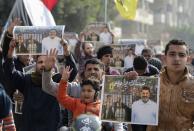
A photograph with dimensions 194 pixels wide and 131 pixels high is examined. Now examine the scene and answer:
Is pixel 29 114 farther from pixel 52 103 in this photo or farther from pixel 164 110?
pixel 164 110

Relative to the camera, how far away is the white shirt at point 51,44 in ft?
21.3

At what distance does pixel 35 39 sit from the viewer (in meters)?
6.69

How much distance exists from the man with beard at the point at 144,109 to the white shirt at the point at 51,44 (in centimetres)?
174

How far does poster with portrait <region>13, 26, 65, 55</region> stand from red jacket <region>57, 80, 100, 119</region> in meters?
0.99

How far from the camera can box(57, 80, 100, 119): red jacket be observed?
5.59 metres

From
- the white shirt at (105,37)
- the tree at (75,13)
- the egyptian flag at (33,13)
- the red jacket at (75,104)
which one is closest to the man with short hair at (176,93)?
the red jacket at (75,104)

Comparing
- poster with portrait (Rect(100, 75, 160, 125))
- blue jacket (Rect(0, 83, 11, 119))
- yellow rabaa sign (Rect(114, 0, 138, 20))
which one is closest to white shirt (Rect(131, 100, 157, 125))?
poster with portrait (Rect(100, 75, 160, 125))

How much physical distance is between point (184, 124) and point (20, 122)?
2.60m

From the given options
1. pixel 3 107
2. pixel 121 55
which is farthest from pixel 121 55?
pixel 3 107

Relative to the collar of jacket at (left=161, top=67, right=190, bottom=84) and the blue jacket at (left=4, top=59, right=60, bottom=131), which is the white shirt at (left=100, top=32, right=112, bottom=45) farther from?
the collar of jacket at (left=161, top=67, right=190, bottom=84)

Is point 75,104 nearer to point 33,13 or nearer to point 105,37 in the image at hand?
point 33,13

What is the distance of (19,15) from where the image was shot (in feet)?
41.8

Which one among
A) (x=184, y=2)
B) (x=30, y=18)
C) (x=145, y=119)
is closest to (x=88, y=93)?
(x=145, y=119)

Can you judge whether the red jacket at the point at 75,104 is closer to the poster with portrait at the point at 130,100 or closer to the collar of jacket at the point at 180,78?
the poster with portrait at the point at 130,100
